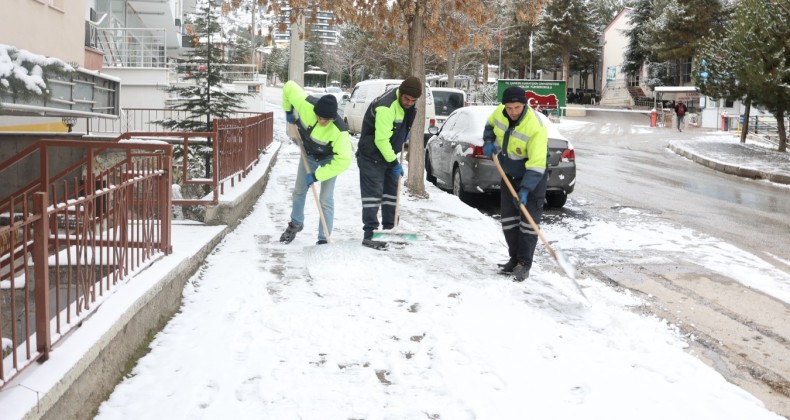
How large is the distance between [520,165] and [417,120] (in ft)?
15.2

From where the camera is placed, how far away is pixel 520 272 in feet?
22.8

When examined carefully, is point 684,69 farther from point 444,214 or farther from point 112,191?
point 112,191

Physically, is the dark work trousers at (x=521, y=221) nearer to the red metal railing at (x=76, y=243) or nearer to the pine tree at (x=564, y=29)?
the red metal railing at (x=76, y=243)

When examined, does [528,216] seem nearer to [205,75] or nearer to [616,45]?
[205,75]

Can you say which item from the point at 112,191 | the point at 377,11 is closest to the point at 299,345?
the point at 112,191

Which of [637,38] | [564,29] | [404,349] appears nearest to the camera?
[404,349]

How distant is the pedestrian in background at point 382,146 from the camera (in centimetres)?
744

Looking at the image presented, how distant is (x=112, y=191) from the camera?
482 cm

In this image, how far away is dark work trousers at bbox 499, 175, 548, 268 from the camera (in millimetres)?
7000

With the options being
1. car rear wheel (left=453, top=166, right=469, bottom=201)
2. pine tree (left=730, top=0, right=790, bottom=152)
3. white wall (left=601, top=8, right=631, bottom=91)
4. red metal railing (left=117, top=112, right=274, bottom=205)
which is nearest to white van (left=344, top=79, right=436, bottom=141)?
red metal railing (left=117, top=112, right=274, bottom=205)

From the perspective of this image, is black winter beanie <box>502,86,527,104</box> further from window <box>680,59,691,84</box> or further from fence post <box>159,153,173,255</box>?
window <box>680,59,691,84</box>

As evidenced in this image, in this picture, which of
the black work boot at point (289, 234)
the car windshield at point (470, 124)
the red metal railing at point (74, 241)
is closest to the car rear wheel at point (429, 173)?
the car windshield at point (470, 124)

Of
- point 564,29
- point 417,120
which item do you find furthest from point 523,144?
point 564,29

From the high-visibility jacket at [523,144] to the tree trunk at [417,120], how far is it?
410 cm
